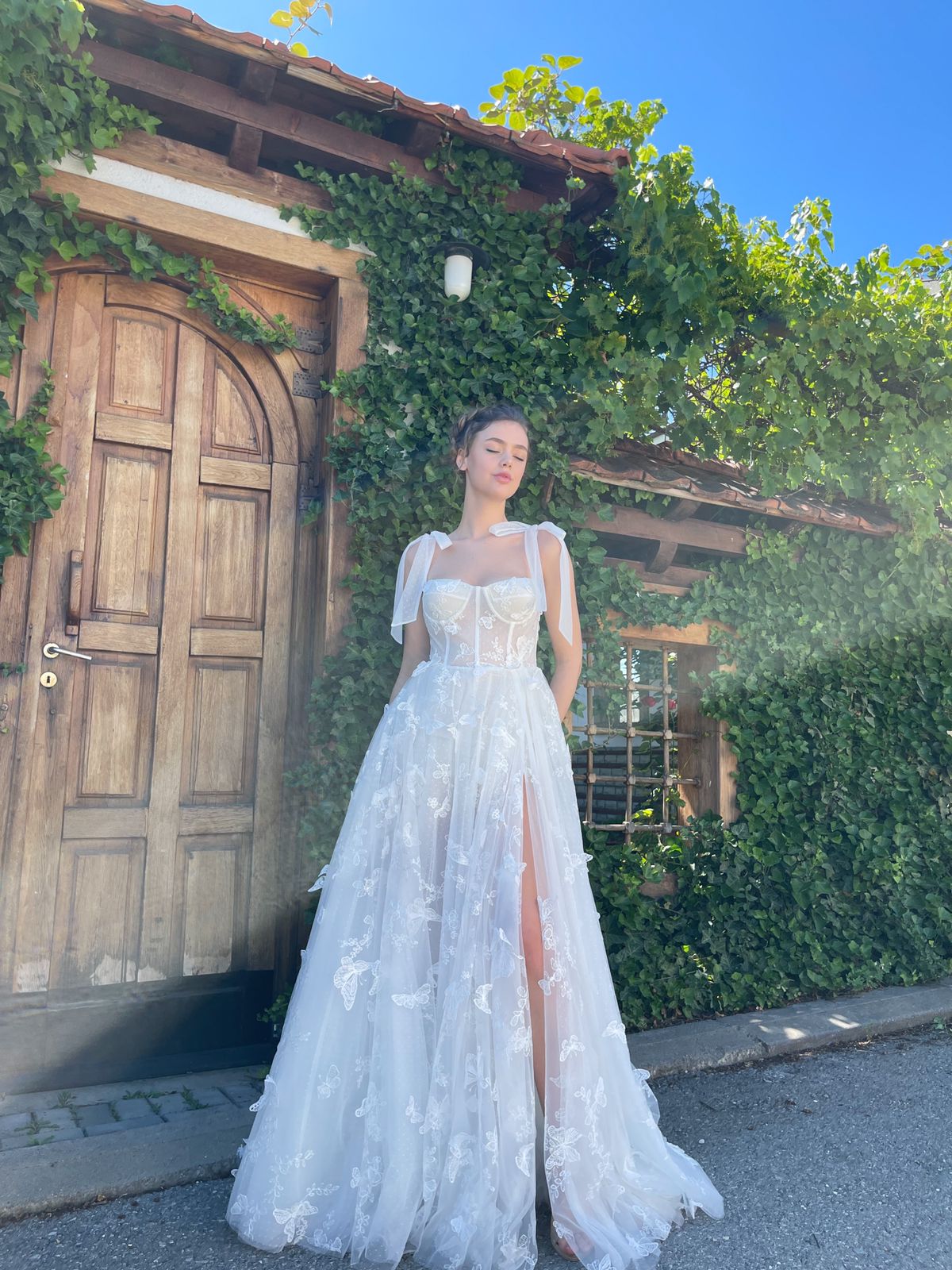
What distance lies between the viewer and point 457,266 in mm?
3830

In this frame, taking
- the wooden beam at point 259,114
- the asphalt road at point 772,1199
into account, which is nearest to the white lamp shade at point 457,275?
the wooden beam at point 259,114

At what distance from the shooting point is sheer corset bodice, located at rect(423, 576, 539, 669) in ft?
8.96

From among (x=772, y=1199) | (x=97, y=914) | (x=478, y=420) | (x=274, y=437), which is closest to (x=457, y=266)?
(x=274, y=437)

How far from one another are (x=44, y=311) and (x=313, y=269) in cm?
99

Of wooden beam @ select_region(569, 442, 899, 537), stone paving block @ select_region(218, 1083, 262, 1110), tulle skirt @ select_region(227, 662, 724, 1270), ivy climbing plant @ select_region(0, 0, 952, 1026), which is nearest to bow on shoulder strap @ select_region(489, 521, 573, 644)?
tulle skirt @ select_region(227, 662, 724, 1270)

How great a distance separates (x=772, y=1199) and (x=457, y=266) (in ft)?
11.0

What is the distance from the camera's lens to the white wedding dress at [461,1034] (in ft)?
7.14

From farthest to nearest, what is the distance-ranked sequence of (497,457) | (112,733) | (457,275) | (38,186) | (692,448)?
(692,448) → (457,275) → (112,733) → (38,186) → (497,457)

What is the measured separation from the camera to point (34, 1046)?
10.4 feet

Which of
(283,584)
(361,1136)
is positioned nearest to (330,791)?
(283,584)

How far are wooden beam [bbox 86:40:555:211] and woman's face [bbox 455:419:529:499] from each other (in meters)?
1.53

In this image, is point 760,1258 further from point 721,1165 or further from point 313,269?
point 313,269

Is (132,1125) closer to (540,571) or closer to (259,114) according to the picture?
(540,571)

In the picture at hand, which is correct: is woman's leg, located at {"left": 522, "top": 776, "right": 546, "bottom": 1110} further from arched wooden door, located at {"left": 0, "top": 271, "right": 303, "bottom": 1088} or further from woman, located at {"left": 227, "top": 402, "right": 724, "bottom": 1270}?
arched wooden door, located at {"left": 0, "top": 271, "right": 303, "bottom": 1088}
